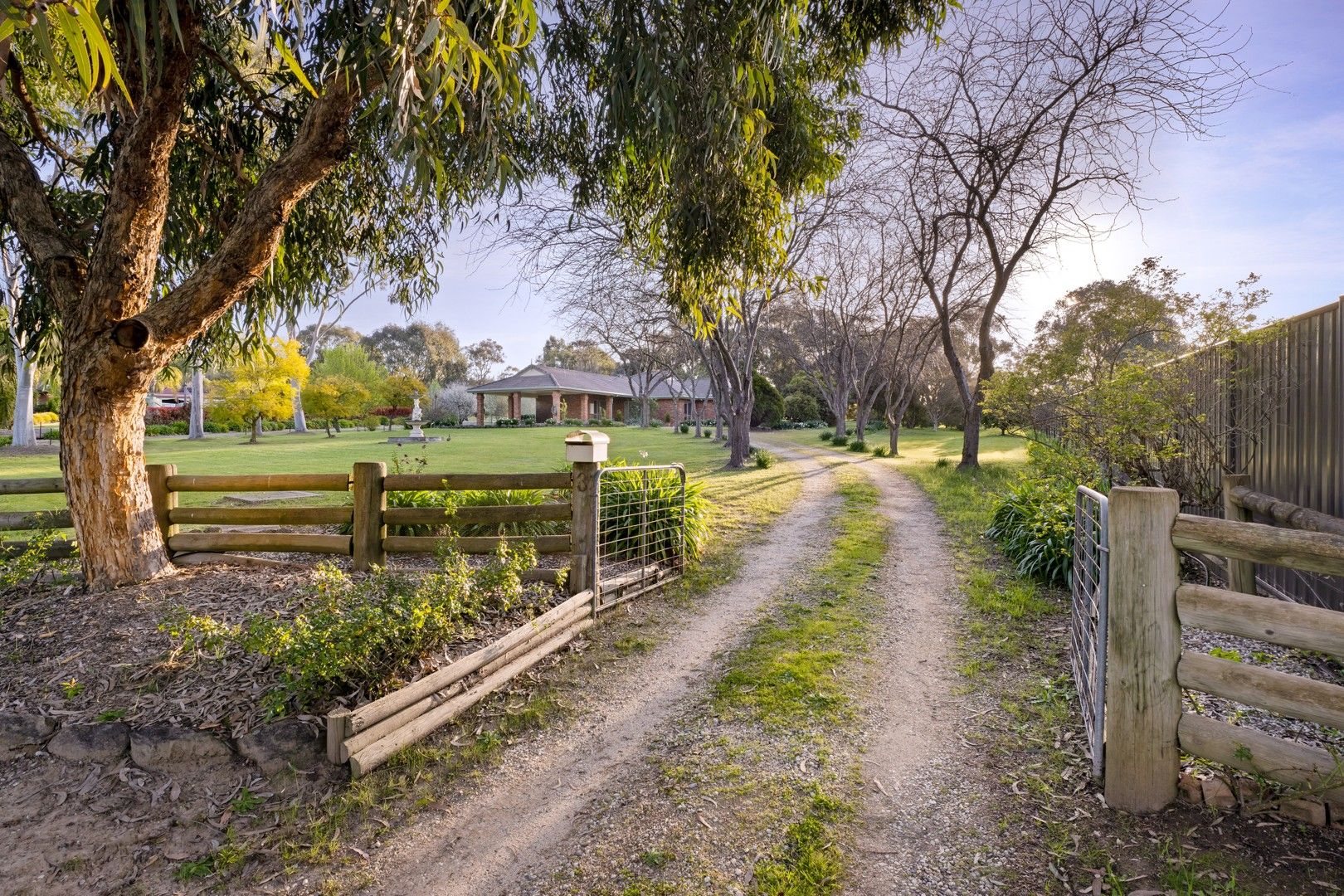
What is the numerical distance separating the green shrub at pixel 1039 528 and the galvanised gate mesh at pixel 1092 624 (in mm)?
1555

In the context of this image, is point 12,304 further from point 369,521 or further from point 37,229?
point 369,521

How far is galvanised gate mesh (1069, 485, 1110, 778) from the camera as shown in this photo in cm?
276

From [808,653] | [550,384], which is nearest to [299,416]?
[550,384]

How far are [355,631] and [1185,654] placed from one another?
381cm

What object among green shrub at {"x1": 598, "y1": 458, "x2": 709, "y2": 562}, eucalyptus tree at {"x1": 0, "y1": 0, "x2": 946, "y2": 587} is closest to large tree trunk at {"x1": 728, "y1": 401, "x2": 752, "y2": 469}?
green shrub at {"x1": 598, "y1": 458, "x2": 709, "y2": 562}

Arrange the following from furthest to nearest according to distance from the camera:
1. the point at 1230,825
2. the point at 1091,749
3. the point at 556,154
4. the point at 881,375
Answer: the point at 881,375
the point at 556,154
the point at 1091,749
the point at 1230,825

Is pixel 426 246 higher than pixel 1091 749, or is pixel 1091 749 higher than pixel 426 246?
pixel 426 246

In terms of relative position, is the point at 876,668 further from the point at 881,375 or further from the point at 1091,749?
the point at 881,375

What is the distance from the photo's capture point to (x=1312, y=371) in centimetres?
437

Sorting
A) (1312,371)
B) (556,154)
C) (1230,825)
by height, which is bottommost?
(1230,825)

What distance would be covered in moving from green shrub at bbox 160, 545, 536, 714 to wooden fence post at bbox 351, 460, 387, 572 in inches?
35.2

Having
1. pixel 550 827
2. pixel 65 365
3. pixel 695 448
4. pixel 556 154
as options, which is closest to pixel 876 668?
pixel 550 827

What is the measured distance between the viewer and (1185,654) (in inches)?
99.6

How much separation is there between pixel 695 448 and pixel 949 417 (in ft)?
96.1
